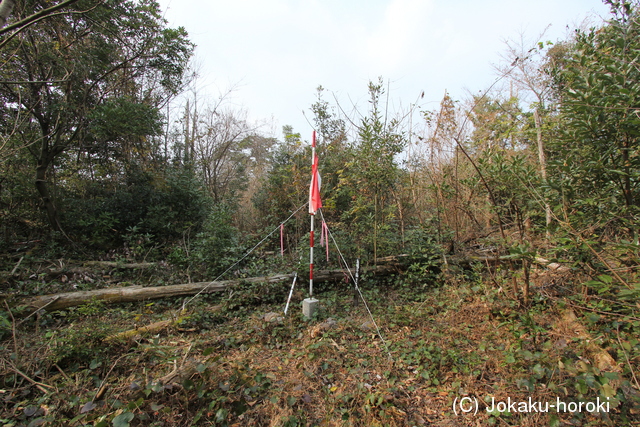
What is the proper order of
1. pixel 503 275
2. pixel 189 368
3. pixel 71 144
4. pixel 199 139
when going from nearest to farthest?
pixel 189 368
pixel 503 275
pixel 71 144
pixel 199 139

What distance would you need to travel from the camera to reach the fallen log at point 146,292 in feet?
11.6

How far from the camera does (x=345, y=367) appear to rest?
252cm

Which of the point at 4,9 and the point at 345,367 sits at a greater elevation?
the point at 4,9

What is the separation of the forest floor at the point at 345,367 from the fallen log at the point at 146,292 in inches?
7.5

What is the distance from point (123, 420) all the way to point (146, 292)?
2.78 metres

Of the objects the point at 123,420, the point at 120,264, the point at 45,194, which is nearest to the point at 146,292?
the point at 120,264

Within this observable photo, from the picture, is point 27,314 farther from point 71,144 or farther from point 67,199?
point 71,144

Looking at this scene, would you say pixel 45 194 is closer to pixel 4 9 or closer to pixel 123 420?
Answer: pixel 4 9

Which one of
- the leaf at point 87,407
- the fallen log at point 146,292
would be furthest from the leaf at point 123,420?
the fallen log at point 146,292

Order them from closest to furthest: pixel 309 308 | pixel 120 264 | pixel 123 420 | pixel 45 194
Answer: pixel 123 420, pixel 309 308, pixel 120 264, pixel 45 194

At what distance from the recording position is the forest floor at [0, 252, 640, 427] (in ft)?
5.88

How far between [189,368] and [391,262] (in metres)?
3.46

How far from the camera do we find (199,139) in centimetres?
970

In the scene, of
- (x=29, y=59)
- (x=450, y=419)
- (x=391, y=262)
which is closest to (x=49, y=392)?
(x=450, y=419)
